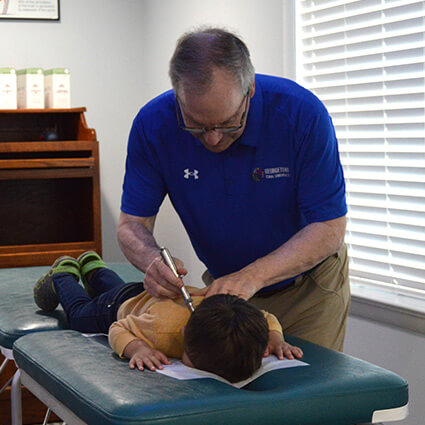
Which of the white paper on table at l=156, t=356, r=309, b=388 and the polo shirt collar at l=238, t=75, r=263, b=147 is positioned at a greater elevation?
the polo shirt collar at l=238, t=75, r=263, b=147

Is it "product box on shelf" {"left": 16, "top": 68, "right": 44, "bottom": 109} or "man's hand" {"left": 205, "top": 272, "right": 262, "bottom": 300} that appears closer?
"man's hand" {"left": 205, "top": 272, "right": 262, "bottom": 300}

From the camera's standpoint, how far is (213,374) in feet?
4.57

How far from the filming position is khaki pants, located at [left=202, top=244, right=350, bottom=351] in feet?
5.94

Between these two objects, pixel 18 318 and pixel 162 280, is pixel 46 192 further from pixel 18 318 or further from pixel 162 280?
pixel 162 280

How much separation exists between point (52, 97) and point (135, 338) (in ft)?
7.58

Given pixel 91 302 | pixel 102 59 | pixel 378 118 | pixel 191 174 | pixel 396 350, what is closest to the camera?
pixel 191 174

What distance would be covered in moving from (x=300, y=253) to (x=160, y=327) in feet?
1.16

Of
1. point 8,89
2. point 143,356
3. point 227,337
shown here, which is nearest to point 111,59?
point 8,89

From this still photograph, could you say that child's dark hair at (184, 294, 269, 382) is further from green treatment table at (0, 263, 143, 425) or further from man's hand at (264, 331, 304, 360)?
green treatment table at (0, 263, 143, 425)

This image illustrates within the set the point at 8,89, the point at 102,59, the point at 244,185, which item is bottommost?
the point at 244,185

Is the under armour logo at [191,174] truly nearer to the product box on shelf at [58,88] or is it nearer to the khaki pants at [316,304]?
the khaki pants at [316,304]

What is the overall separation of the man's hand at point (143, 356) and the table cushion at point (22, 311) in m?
0.61

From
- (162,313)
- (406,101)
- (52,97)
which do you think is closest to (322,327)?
(162,313)

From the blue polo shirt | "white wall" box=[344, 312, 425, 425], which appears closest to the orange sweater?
the blue polo shirt
